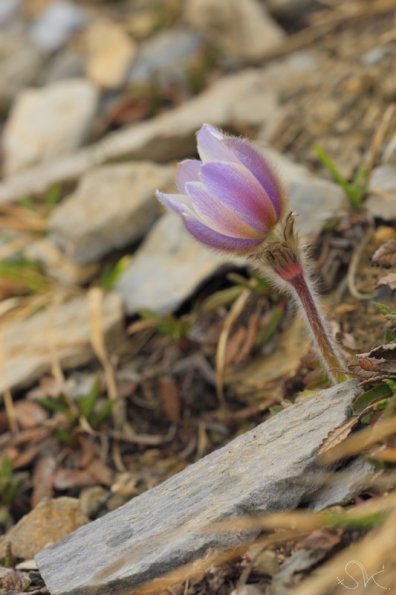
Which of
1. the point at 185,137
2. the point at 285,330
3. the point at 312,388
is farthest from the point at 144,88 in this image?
the point at 312,388

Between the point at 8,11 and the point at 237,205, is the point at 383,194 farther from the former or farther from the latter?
the point at 8,11

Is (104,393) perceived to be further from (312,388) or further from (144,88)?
(144,88)

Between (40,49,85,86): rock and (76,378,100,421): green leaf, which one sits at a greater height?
(40,49,85,86): rock

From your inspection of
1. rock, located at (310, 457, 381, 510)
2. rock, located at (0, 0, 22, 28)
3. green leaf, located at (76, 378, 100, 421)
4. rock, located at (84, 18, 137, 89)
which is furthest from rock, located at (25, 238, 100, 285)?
rock, located at (0, 0, 22, 28)

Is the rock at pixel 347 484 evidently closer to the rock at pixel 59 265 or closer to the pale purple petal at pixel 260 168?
the pale purple petal at pixel 260 168

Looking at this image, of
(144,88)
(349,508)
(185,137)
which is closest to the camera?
(349,508)

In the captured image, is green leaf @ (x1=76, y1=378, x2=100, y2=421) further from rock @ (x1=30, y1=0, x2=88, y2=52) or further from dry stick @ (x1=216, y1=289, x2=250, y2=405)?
rock @ (x1=30, y1=0, x2=88, y2=52)
